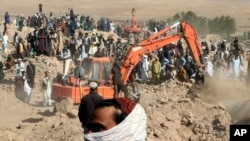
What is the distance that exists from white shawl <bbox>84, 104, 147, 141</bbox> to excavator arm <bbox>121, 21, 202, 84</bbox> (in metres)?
16.9

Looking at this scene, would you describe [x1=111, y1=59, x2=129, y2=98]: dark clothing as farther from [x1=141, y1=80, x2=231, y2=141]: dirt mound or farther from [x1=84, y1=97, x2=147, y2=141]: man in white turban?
[x1=84, y1=97, x2=147, y2=141]: man in white turban

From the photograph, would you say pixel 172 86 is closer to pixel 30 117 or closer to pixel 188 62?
pixel 188 62

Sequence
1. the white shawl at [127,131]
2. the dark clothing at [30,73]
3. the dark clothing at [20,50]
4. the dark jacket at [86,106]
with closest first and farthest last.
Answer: the white shawl at [127,131] → the dark jacket at [86,106] → the dark clothing at [30,73] → the dark clothing at [20,50]

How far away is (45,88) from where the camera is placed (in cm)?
1992

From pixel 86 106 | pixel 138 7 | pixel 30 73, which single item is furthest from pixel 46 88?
pixel 138 7

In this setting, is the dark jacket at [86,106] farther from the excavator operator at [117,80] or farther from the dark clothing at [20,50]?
the dark clothing at [20,50]

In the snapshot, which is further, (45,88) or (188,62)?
(188,62)

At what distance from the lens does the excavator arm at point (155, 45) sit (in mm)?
20766

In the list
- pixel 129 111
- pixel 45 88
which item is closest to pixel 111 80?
pixel 45 88

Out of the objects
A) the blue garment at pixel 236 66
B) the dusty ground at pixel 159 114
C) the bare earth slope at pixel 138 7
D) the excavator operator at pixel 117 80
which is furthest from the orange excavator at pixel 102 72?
the bare earth slope at pixel 138 7

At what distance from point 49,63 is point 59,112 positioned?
356 inches

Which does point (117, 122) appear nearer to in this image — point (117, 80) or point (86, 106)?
point (86, 106)

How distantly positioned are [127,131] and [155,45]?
18536mm

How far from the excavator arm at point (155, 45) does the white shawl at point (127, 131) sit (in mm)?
16903
